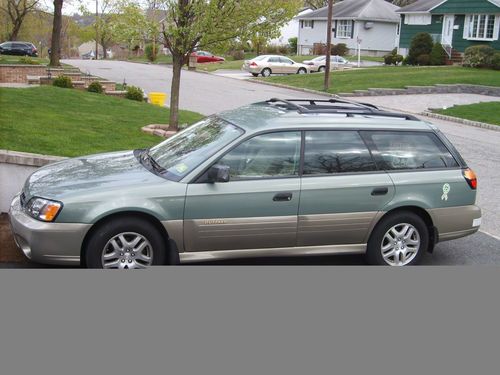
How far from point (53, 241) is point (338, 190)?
270 centimetres

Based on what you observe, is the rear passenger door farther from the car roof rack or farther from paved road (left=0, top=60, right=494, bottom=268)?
paved road (left=0, top=60, right=494, bottom=268)

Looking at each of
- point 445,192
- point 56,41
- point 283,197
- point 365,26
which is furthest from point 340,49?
point 283,197

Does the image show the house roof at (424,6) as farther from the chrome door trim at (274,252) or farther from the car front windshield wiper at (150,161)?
the chrome door trim at (274,252)

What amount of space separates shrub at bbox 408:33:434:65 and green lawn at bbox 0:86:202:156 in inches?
1100

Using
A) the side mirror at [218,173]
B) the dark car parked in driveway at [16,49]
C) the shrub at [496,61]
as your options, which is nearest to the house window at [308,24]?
the dark car parked in driveway at [16,49]

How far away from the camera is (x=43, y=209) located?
551 cm

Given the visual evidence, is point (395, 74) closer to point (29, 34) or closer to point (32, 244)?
point (32, 244)

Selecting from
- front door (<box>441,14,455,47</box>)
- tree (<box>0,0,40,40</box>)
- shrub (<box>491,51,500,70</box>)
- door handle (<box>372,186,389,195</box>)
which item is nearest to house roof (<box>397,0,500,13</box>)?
front door (<box>441,14,455,47</box>)

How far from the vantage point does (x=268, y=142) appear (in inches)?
243

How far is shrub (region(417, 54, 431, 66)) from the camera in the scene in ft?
134

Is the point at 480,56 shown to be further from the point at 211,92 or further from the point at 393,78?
the point at 211,92

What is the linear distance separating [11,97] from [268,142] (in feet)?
34.2

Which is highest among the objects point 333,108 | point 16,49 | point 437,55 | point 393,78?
point 437,55

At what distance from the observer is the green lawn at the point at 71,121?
32.3ft
